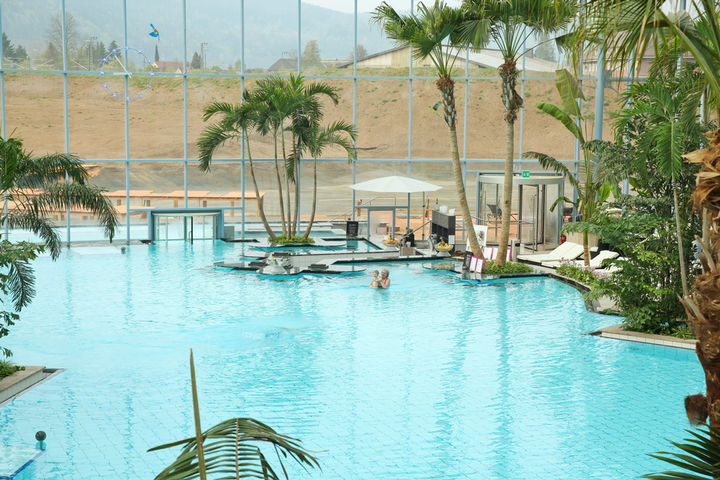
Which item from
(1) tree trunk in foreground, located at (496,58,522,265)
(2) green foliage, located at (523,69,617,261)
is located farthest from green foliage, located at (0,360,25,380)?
(1) tree trunk in foreground, located at (496,58,522,265)

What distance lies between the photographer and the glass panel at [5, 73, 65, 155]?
1853 inches

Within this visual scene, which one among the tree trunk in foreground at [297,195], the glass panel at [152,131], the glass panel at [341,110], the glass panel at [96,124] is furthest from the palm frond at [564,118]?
the glass panel at [341,110]

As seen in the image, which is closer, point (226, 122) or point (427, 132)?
point (226, 122)

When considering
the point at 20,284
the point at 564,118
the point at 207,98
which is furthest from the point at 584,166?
the point at 207,98

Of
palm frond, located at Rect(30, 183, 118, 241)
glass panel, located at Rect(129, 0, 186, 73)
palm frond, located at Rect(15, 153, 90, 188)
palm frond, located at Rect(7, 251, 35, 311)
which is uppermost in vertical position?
glass panel, located at Rect(129, 0, 186, 73)

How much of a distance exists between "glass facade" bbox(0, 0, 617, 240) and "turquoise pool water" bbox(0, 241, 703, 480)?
11578 millimetres

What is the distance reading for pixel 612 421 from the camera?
29.2ft

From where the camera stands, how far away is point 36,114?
48719 millimetres

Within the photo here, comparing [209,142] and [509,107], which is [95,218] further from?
[509,107]

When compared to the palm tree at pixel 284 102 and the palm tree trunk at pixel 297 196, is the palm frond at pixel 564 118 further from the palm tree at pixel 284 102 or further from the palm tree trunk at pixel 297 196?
the palm tree trunk at pixel 297 196

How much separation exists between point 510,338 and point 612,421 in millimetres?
4007

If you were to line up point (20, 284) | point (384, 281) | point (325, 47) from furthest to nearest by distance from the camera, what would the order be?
point (325, 47), point (384, 281), point (20, 284)

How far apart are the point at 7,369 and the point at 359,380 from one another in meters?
4.62

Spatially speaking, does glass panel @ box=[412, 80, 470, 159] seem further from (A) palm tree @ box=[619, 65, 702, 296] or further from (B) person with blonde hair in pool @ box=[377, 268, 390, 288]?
(A) palm tree @ box=[619, 65, 702, 296]
